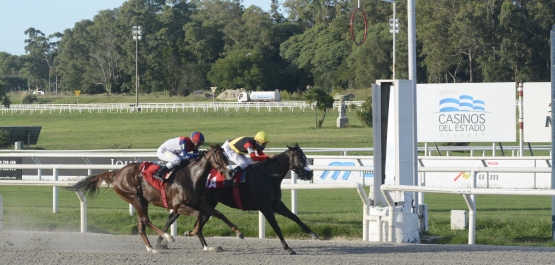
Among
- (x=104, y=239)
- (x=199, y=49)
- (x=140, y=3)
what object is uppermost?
(x=140, y=3)

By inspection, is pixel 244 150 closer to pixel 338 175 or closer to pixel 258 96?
pixel 338 175

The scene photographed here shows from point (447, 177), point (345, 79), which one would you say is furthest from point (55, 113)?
point (447, 177)

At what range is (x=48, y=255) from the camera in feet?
23.2

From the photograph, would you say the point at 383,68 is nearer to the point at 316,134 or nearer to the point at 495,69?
the point at 495,69

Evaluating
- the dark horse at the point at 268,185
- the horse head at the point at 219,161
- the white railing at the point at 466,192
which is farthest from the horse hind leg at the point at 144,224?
the white railing at the point at 466,192

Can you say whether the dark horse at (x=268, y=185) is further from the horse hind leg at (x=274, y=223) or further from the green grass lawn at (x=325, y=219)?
the green grass lawn at (x=325, y=219)

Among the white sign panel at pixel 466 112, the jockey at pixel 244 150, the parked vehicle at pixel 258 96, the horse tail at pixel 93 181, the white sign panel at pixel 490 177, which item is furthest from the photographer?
the parked vehicle at pixel 258 96

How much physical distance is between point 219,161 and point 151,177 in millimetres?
891

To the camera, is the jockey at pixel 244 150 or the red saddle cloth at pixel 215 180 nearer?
the red saddle cloth at pixel 215 180

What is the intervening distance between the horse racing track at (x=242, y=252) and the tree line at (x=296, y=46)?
31.1 metres

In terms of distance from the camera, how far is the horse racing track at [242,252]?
6703 millimetres

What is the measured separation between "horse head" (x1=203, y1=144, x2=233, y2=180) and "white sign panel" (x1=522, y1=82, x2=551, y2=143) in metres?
8.17

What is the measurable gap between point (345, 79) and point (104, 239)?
157 feet

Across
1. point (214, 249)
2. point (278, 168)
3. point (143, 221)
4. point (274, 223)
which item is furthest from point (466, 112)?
point (214, 249)
